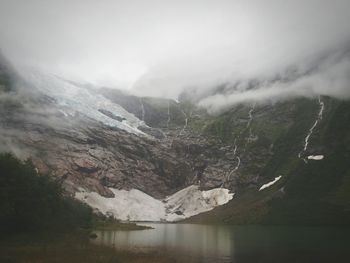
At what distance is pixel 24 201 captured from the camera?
85.2 m

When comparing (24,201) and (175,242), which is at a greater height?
(24,201)

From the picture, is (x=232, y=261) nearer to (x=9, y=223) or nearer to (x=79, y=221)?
(x=9, y=223)

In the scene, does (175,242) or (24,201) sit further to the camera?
(175,242)

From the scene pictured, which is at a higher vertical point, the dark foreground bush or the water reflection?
the dark foreground bush

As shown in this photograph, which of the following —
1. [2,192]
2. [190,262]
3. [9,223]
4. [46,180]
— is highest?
[46,180]

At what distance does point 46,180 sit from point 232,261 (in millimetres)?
69115

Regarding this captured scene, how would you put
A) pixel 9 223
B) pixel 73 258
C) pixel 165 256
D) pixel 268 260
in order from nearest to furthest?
1. pixel 73 258
2. pixel 268 260
3. pixel 165 256
4. pixel 9 223

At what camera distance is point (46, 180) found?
366ft

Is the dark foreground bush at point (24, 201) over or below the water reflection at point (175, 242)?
over

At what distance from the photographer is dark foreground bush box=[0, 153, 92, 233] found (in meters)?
80.6

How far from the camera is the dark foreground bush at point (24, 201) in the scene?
80613mm

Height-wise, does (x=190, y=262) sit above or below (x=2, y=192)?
below

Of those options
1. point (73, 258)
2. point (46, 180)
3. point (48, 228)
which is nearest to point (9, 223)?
point (48, 228)

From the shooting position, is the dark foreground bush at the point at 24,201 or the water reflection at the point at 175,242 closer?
the water reflection at the point at 175,242
